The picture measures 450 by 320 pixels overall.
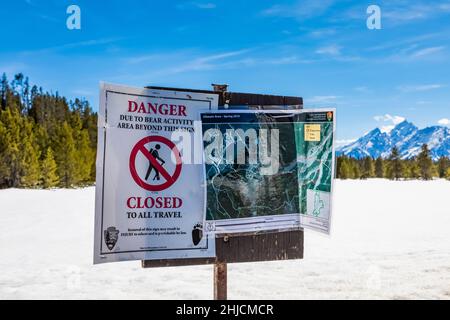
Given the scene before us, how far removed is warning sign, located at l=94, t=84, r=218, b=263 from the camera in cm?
342

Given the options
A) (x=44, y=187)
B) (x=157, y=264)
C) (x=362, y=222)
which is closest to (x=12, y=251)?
(x=157, y=264)

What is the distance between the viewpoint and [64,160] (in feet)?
200

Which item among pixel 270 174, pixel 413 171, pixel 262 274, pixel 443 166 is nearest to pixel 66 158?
pixel 262 274

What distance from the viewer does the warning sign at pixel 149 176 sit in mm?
3424

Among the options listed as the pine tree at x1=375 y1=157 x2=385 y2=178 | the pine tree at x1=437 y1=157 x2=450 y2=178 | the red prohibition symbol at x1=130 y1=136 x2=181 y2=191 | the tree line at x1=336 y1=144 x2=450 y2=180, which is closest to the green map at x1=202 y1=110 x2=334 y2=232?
the red prohibition symbol at x1=130 y1=136 x2=181 y2=191

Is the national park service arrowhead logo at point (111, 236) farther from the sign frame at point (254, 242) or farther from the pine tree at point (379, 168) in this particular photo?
the pine tree at point (379, 168)

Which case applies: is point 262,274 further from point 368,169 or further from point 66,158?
point 368,169

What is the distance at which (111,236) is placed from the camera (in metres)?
3.50

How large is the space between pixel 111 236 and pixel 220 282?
3.58 ft

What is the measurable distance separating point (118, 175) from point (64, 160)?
202 ft

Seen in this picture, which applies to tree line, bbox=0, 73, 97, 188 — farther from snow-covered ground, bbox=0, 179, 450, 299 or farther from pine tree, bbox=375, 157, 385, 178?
pine tree, bbox=375, 157, 385, 178

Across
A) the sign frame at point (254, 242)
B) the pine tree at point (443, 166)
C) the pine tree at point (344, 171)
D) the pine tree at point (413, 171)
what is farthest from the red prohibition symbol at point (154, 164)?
the pine tree at point (443, 166)
